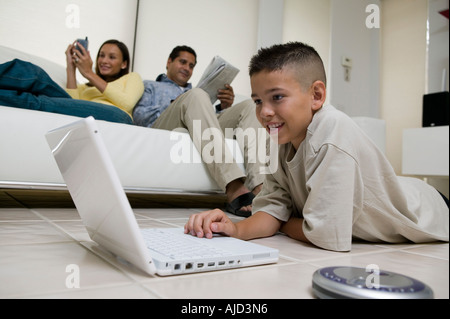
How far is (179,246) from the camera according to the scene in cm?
53

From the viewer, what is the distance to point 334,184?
636 millimetres

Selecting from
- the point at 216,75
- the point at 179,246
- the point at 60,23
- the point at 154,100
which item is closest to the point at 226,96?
the point at 216,75

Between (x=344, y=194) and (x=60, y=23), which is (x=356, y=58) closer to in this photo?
(x=344, y=194)

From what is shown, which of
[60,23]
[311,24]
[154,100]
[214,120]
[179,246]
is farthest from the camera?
[60,23]

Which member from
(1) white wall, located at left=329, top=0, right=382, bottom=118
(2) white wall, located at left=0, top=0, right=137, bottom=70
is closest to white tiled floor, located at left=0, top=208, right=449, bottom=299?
(1) white wall, located at left=329, top=0, right=382, bottom=118

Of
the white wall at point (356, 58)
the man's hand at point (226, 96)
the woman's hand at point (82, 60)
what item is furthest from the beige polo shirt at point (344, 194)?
the woman's hand at point (82, 60)

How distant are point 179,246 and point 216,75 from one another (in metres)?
1.01

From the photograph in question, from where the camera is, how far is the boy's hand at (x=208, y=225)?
0.63 metres

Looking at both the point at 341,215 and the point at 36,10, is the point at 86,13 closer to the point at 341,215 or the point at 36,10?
the point at 36,10

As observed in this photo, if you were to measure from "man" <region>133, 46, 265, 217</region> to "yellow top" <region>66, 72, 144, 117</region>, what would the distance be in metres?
0.08

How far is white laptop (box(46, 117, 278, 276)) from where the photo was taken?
1.27 ft

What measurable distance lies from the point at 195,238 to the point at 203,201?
3.66ft

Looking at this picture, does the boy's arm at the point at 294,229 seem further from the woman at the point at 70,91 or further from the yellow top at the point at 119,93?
the yellow top at the point at 119,93
